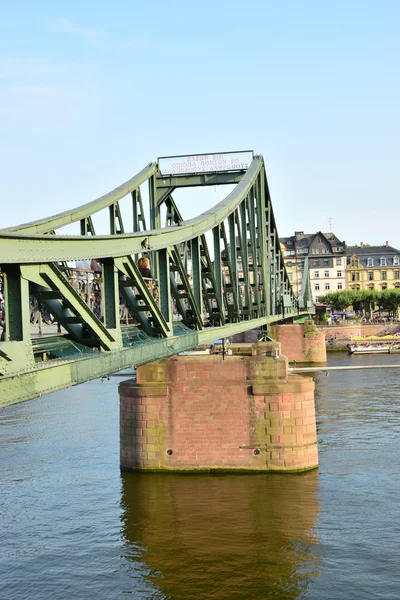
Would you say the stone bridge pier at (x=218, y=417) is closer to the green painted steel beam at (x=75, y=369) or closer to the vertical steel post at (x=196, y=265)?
the vertical steel post at (x=196, y=265)

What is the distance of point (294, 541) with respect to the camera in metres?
25.7

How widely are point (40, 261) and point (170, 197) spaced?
26.4 m

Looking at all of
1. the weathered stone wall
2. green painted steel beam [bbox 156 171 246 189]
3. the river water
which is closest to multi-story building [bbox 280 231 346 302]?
the weathered stone wall

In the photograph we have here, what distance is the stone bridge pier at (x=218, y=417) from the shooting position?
33.0 metres

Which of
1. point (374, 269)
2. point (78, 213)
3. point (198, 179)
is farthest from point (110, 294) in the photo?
point (374, 269)

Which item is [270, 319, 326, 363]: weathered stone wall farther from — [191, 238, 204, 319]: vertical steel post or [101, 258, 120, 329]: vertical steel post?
[101, 258, 120, 329]: vertical steel post

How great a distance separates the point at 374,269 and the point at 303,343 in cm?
5605

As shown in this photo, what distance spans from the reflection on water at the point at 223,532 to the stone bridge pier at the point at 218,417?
0.71 metres

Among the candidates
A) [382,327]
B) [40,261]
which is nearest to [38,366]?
[40,261]

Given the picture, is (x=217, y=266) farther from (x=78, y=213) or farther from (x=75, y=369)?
(x=75, y=369)

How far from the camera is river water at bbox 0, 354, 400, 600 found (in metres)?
22.4

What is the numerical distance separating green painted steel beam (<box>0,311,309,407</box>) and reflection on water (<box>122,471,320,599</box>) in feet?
18.4

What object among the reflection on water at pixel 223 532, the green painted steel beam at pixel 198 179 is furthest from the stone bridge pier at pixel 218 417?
the green painted steel beam at pixel 198 179

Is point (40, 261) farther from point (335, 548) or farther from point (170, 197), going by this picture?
point (170, 197)
